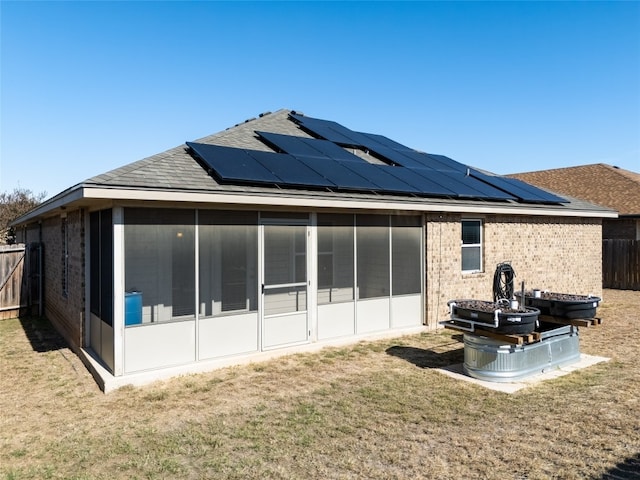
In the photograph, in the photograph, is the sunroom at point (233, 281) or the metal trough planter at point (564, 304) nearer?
the sunroom at point (233, 281)

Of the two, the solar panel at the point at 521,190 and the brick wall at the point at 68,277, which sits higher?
the solar panel at the point at 521,190

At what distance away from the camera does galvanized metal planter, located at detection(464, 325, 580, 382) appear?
22.9 feet

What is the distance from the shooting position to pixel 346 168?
10.5m

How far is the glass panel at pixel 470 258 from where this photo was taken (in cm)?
1160

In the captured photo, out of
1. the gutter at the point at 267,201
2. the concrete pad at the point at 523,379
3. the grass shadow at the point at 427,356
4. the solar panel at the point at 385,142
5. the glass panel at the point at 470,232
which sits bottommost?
the concrete pad at the point at 523,379

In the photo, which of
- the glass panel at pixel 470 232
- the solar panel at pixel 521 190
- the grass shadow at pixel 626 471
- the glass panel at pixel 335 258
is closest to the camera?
the grass shadow at pixel 626 471

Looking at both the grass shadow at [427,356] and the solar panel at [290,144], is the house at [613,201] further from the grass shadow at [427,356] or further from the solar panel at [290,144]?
the solar panel at [290,144]

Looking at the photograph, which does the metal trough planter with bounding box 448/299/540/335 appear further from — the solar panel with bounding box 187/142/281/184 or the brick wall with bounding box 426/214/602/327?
the solar panel with bounding box 187/142/281/184

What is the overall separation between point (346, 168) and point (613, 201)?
1842cm

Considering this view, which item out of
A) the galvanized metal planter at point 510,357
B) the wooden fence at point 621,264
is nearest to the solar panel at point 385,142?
the galvanized metal planter at point 510,357

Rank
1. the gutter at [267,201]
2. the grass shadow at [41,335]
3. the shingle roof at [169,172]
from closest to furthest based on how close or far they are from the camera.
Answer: the gutter at [267,201] < the shingle roof at [169,172] < the grass shadow at [41,335]

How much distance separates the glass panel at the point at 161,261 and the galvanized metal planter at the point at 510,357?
16.1 feet

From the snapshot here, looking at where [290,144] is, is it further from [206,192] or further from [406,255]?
[206,192]

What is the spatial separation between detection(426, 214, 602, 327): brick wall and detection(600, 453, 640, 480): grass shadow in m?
6.37
